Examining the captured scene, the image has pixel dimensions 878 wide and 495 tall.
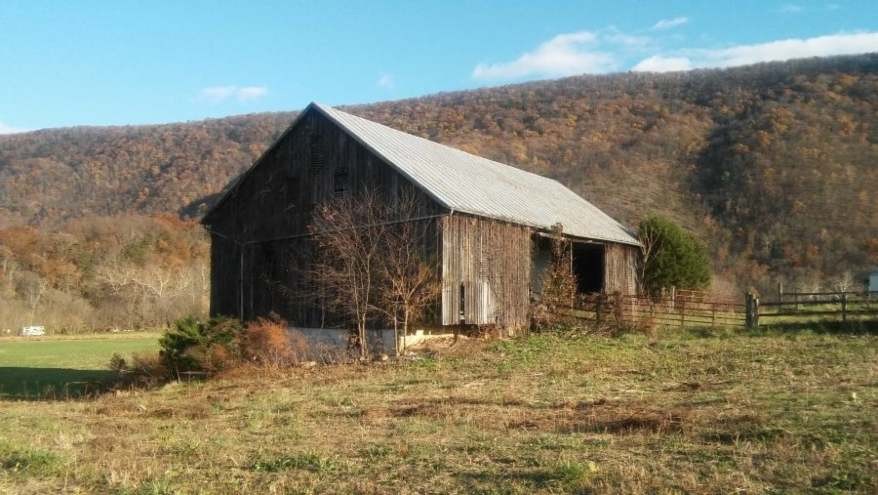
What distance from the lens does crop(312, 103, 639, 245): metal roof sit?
23281 mm

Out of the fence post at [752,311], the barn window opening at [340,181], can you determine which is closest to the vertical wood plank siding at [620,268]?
the fence post at [752,311]

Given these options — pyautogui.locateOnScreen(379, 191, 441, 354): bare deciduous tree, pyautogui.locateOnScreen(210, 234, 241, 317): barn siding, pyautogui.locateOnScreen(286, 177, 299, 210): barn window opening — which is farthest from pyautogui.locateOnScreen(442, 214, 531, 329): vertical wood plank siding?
pyautogui.locateOnScreen(210, 234, 241, 317): barn siding

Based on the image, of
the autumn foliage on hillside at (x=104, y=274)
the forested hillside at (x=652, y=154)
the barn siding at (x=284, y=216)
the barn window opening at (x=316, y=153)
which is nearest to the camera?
the barn siding at (x=284, y=216)

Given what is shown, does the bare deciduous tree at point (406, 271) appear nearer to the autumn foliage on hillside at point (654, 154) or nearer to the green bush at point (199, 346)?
the green bush at point (199, 346)

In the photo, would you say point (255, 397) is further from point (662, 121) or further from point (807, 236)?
point (662, 121)

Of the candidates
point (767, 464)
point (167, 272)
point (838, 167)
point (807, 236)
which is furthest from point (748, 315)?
point (167, 272)

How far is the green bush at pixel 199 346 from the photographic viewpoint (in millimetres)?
21516

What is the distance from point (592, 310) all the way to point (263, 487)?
1884 centimetres

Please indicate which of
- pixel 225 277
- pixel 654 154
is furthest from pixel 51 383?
pixel 654 154

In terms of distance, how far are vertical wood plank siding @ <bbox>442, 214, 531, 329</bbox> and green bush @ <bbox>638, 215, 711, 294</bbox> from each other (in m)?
11.3

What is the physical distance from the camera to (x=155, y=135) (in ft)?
358

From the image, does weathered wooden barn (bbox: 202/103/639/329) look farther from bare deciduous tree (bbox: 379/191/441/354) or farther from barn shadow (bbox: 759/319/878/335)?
barn shadow (bbox: 759/319/878/335)

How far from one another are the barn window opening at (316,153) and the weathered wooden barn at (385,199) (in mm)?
38

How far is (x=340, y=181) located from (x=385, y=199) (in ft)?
6.38
